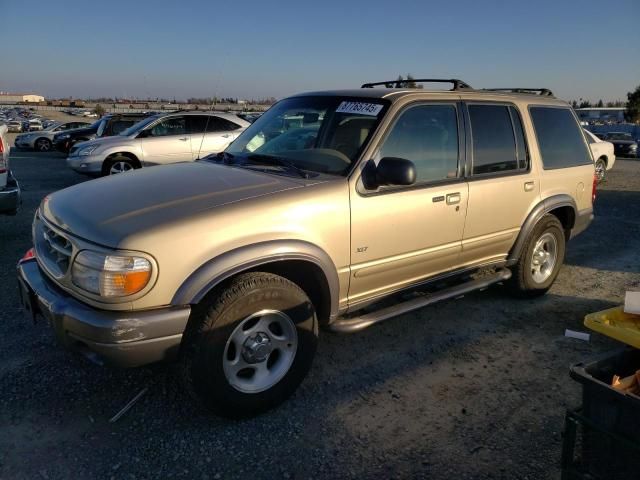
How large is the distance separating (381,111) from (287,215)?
3.68 ft

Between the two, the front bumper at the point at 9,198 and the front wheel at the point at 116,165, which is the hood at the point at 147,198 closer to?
the front bumper at the point at 9,198

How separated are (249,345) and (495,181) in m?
2.42

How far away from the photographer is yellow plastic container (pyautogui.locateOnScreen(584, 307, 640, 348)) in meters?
2.14

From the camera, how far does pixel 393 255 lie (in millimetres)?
3422

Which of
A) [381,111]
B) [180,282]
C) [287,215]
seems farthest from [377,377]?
[381,111]

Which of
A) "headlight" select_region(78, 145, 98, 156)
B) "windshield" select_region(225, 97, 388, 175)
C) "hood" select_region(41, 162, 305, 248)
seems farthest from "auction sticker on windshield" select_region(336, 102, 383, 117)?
"headlight" select_region(78, 145, 98, 156)

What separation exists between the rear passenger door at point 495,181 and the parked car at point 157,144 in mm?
7580

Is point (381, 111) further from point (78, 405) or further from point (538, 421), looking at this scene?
point (78, 405)

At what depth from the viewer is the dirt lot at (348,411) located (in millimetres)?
2582

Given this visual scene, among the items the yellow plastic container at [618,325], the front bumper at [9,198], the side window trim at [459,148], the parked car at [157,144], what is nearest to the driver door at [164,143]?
the parked car at [157,144]

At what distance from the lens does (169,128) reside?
451 inches

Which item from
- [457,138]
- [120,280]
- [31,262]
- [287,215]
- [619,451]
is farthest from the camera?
[457,138]

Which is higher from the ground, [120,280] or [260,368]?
[120,280]

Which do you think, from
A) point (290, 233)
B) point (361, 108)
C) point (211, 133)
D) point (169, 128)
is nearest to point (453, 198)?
point (361, 108)
